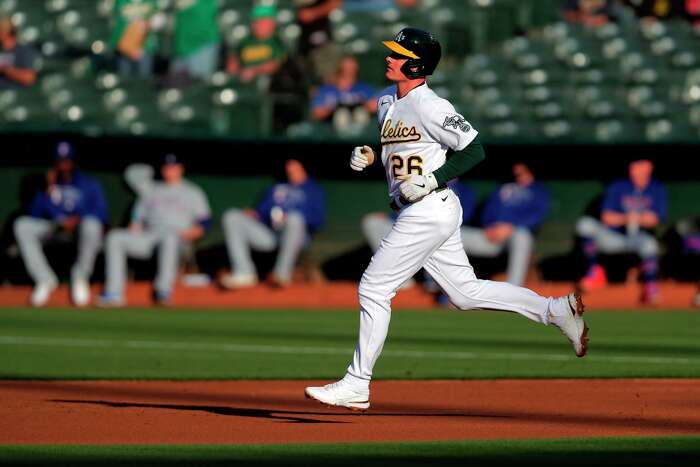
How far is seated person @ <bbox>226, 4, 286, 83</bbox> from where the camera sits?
16125 millimetres

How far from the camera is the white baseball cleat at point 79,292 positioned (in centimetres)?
1441

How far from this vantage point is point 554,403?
23.1 feet

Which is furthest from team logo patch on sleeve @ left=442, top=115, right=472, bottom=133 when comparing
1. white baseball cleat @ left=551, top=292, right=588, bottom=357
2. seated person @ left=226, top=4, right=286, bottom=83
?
seated person @ left=226, top=4, right=286, bottom=83

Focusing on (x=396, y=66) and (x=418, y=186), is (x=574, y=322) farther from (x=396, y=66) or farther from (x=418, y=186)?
(x=396, y=66)

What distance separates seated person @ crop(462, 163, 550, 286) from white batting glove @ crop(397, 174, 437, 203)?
907 centimetres

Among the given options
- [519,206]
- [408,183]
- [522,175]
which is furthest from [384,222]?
[408,183]

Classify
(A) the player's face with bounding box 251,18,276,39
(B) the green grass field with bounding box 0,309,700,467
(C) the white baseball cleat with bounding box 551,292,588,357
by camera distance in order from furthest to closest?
(A) the player's face with bounding box 251,18,276,39 → (C) the white baseball cleat with bounding box 551,292,588,357 → (B) the green grass field with bounding box 0,309,700,467

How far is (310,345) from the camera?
34.4 ft

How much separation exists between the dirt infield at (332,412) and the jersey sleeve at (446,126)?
128cm

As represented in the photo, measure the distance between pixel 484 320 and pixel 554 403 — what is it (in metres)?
6.36

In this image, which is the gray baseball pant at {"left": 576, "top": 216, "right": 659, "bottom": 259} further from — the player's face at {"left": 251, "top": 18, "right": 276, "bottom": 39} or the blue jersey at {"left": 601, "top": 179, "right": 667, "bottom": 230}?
the player's face at {"left": 251, "top": 18, "right": 276, "bottom": 39}

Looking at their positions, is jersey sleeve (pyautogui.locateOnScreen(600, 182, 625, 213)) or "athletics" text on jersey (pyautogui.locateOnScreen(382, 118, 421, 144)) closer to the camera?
"athletics" text on jersey (pyautogui.locateOnScreen(382, 118, 421, 144))

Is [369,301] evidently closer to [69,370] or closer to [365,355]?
[365,355]

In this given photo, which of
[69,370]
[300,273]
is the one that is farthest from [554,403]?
[300,273]
